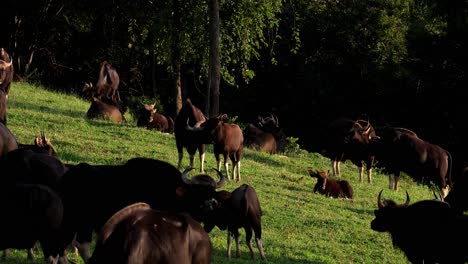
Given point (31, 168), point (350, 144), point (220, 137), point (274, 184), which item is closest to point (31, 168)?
point (31, 168)

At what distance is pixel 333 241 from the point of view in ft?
63.7

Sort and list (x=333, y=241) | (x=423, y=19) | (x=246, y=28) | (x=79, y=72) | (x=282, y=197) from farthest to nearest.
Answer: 1. (x=423, y=19)
2. (x=79, y=72)
3. (x=246, y=28)
4. (x=282, y=197)
5. (x=333, y=241)

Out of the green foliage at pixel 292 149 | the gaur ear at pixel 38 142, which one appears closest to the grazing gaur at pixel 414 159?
the green foliage at pixel 292 149

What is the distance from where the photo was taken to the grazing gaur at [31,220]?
1295cm

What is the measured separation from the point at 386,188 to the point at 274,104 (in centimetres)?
2739

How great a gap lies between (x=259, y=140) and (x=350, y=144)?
408 cm

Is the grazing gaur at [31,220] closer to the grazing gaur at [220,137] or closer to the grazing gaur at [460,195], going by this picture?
the grazing gaur at [460,195]

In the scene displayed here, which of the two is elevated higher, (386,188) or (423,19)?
(423,19)

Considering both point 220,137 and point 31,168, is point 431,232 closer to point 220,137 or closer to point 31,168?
point 31,168

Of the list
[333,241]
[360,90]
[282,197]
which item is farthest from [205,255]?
[360,90]

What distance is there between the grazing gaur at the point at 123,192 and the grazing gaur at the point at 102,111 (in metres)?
16.4

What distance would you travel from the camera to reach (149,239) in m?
10.5

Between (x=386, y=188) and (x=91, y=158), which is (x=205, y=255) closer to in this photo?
(x=91, y=158)

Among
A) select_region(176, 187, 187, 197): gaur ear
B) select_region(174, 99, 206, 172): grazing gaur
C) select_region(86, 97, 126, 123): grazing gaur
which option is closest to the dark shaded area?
select_region(86, 97, 126, 123): grazing gaur
